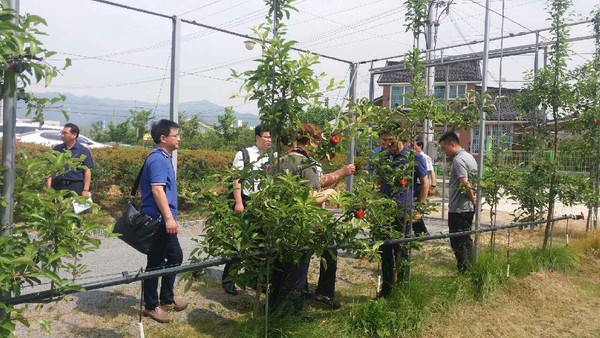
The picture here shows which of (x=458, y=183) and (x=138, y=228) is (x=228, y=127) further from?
(x=138, y=228)

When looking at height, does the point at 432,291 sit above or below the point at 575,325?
above

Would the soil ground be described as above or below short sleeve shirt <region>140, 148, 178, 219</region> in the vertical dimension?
below

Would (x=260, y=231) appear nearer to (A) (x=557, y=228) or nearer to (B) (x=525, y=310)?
(B) (x=525, y=310)

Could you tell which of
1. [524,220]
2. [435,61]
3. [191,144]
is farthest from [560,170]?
[191,144]

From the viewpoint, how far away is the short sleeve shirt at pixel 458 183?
5.75 metres

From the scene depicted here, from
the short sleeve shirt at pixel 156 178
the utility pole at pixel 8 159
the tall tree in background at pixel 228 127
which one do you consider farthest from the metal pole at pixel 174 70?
the tall tree in background at pixel 228 127

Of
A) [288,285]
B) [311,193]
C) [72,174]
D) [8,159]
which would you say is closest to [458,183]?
[288,285]

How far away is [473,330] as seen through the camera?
4.41m

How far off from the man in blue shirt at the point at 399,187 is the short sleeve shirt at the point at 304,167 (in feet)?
2.70

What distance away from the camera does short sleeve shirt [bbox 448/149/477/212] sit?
5.75 m

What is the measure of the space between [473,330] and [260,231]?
2.14 m

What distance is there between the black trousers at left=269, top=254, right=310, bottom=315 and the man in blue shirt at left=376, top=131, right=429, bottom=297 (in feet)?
2.67

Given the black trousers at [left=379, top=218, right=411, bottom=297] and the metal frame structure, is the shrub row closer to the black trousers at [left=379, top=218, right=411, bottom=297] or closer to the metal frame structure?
the metal frame structure

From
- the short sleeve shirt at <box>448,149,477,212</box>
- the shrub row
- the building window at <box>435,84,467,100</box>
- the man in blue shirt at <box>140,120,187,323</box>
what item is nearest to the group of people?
the man in blue shirt at <box>140,120,187,323</box>
